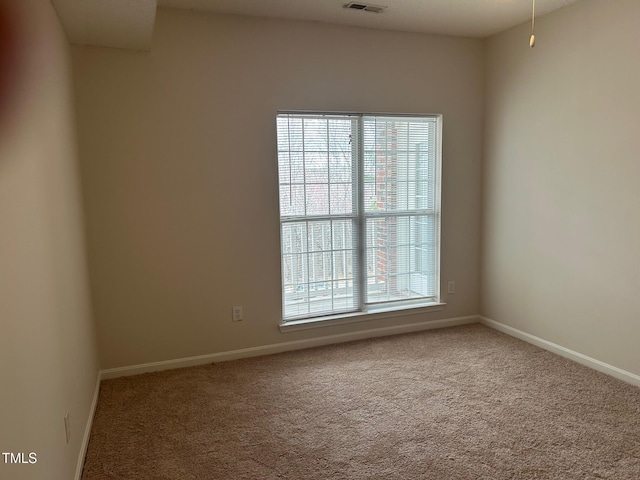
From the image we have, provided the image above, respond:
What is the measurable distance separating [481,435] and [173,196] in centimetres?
249

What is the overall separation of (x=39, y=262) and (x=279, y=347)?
2148 millimetres

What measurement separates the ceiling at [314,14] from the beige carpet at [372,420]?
7.46 feet

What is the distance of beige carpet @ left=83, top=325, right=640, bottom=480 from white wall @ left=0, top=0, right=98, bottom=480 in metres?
0.41

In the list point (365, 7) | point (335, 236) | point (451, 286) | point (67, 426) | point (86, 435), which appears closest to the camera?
point (67, 426)

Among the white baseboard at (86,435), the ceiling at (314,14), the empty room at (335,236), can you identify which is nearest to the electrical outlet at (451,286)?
the empty room at (335,236)

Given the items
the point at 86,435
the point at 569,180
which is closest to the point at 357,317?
the point at 569,180

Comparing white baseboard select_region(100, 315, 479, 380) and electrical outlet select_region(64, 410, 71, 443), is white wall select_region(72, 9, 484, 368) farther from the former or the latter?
electrical outlet select_region(64, 410, 71, 443)

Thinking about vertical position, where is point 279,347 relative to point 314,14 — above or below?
below

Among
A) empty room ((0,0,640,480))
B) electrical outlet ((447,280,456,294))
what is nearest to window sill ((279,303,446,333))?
empty room ((0,0,640,480))

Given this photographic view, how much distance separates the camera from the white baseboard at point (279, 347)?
10.4 ft

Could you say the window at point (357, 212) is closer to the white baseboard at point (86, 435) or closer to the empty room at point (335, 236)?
the empty room at point (335, 236)

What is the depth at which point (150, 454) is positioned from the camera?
2219mm

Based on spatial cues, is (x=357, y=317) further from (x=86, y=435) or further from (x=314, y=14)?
(x=314, y=14)

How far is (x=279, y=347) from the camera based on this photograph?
353 centimetres
